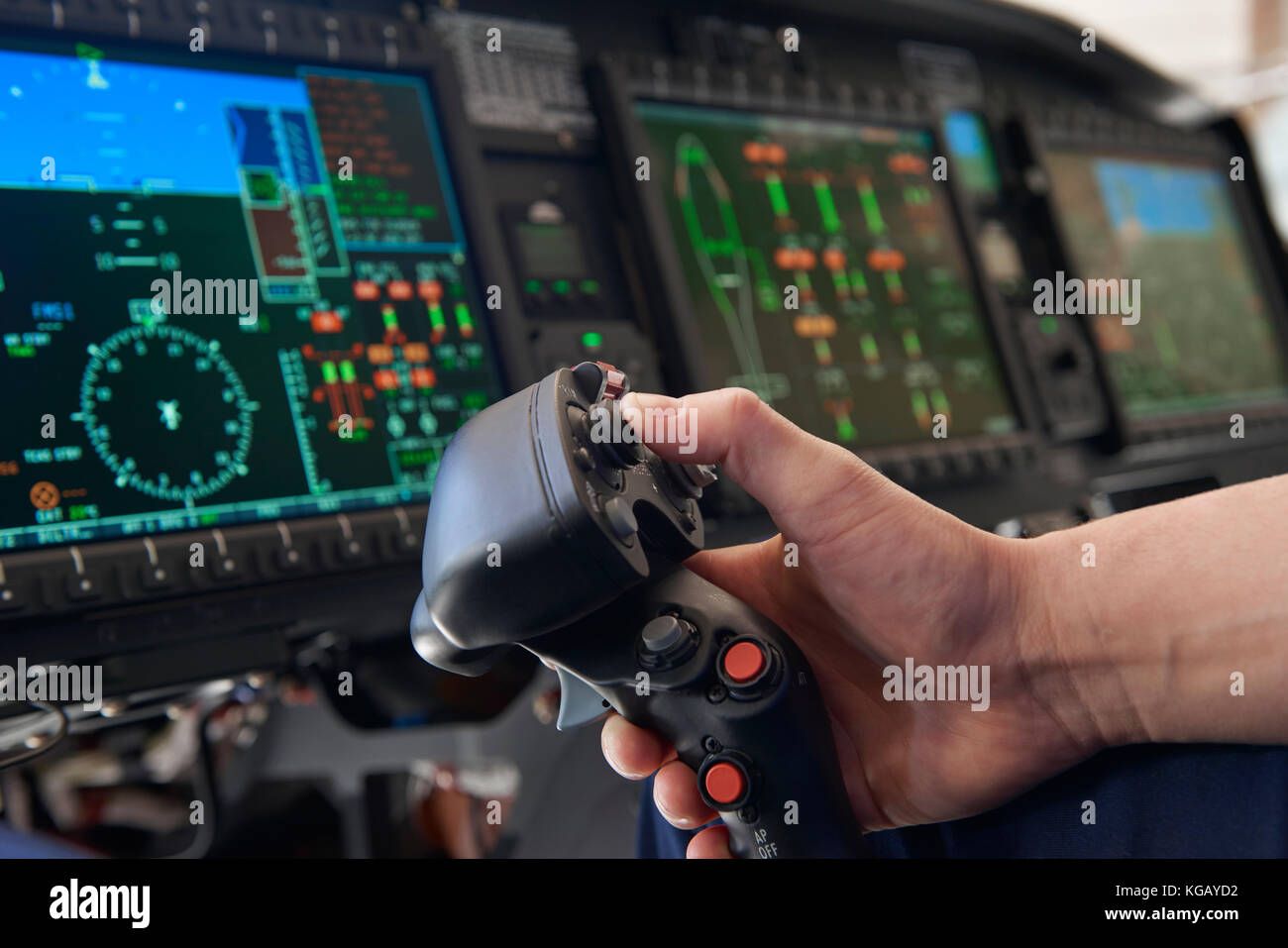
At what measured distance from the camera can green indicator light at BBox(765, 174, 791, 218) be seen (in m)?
1.67

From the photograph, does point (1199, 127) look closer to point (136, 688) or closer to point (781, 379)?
point (781, 379)

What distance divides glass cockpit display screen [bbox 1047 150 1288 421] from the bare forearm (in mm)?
1351

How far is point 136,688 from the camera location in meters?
1.04

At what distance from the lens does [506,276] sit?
1.35m

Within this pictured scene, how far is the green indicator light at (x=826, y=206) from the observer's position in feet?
5.64

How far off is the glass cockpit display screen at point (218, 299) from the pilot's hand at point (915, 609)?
0.49 meters

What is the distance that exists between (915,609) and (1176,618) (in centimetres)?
18
